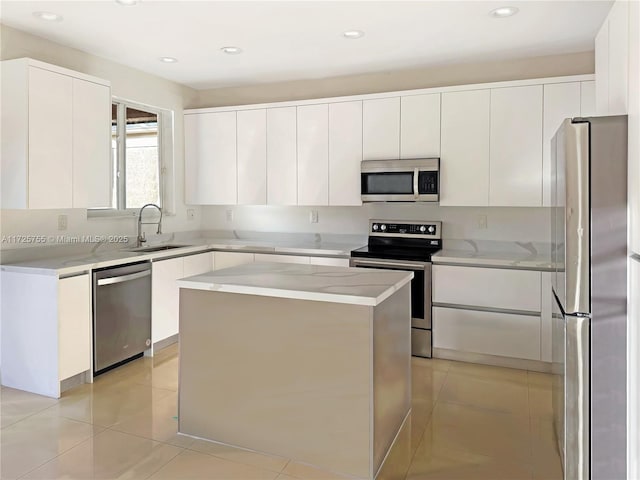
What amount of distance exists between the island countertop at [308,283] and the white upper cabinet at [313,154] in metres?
1.76

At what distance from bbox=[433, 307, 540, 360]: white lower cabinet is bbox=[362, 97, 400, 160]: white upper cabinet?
1.47m

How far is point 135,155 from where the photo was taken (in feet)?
15.7

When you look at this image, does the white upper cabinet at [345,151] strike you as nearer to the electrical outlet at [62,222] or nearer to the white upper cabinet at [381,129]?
the white upper cabinet at [381,129]

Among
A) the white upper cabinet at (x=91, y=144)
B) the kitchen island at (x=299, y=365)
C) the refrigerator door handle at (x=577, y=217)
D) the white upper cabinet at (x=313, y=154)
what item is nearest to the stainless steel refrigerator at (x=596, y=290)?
the refrigerator door handle at (x=577, y=217)

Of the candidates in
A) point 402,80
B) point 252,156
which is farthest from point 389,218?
point 252,156

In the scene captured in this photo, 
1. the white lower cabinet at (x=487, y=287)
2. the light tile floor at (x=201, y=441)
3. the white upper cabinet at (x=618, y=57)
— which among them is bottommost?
the light tile floor at (x=201, y=441)

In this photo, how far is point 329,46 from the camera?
153 inches

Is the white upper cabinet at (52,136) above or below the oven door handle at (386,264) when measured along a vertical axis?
above

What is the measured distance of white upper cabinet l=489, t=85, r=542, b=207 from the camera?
390 centimetres

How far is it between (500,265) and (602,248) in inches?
72.1

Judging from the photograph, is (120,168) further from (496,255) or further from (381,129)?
(496,255)

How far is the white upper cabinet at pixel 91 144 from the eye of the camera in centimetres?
363

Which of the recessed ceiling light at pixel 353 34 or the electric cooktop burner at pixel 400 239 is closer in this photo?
the recessed ceiling light at pixel 353 34

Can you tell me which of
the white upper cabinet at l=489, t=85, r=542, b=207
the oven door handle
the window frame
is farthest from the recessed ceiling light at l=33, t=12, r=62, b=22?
the white upper cabinet at l=489, t=85, r=542, b=207
